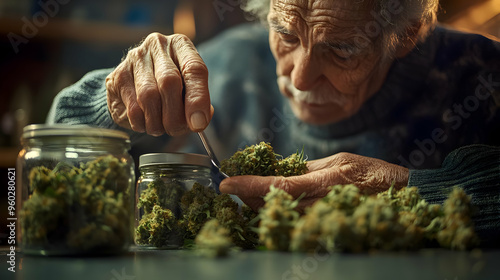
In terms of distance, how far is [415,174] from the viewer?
0.84 metres

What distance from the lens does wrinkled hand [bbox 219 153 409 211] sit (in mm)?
790

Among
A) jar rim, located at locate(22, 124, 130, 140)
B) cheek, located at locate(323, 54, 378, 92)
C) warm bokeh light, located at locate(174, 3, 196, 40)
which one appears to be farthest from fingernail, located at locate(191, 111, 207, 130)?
warm bokeh light, located at locate(174, 3, 196, 40)

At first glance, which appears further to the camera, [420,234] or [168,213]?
[168,213]

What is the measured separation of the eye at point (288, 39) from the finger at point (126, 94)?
428mm

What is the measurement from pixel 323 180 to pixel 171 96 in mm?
367

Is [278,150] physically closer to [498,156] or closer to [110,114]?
[110,114]

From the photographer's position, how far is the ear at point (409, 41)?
3.86ft

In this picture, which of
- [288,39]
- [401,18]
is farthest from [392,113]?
[288,39]

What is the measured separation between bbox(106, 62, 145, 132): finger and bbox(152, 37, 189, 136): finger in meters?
0.07

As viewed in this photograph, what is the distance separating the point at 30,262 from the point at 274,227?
0.34 metres

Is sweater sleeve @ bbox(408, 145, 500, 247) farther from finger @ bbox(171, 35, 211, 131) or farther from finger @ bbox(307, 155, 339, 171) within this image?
finger @ bbox(171, 35, 211, 131)

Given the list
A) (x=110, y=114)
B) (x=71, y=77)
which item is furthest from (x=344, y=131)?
(x=71, y=77)

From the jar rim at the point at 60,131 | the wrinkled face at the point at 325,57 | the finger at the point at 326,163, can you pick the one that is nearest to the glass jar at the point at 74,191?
the jar rim at the point at 60,131

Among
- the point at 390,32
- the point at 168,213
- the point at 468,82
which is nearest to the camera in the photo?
the point at 168,213
